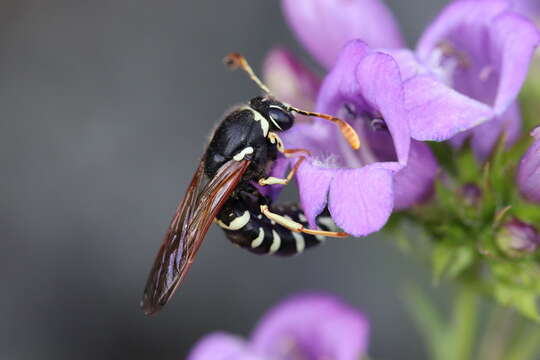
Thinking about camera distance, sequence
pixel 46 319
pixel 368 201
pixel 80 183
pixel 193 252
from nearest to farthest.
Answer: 1. pixel 368 201
2. pixel 193 252
3. pixel 46 319
4. pixel 80 183

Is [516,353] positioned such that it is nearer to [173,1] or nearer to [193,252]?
[193,252]

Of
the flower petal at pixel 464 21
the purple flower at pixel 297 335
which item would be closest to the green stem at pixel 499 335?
the purple flower at pixel 297 335

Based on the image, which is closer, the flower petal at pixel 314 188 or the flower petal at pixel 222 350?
the flower petal at pixel 314 188

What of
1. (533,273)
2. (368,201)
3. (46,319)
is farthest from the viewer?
(46,319)

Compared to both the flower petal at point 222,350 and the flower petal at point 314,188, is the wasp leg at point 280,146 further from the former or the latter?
the flower petal at point 222,350

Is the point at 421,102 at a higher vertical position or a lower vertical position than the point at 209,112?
higher

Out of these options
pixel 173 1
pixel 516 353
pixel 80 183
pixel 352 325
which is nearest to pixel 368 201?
pixel 352 325
